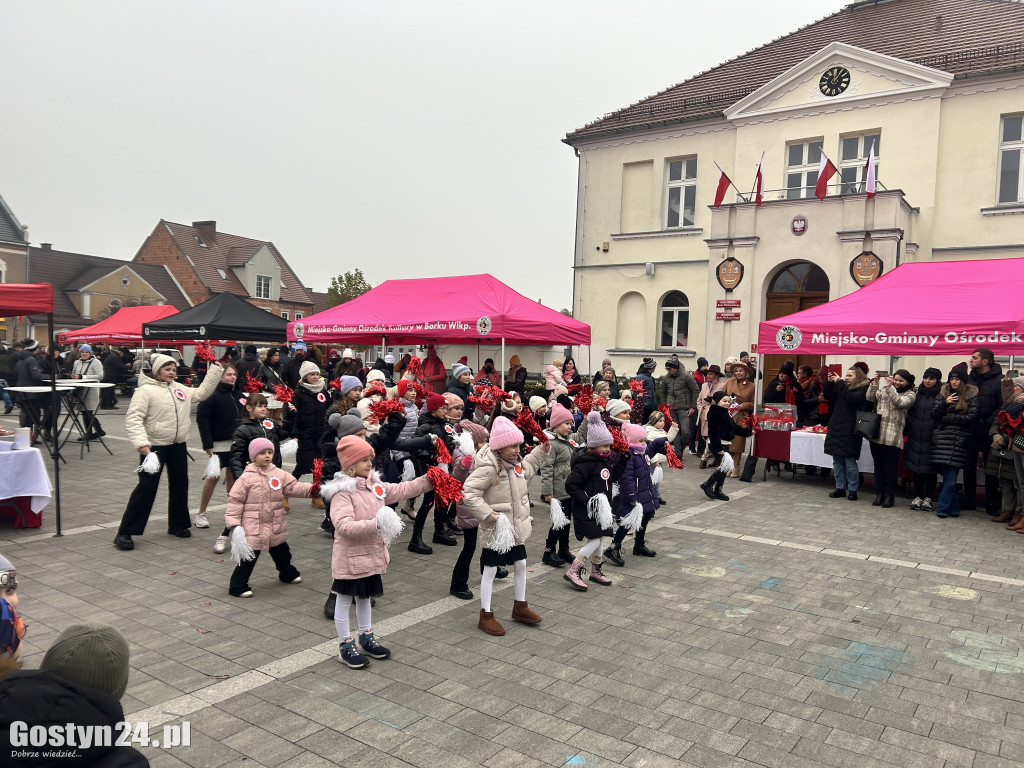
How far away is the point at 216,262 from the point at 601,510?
168ft

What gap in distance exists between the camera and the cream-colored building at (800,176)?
1688cm

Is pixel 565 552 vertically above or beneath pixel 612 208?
beneath

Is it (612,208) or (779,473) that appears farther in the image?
(612,208)

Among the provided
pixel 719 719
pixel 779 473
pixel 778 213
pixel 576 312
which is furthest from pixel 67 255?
pixel 719 719

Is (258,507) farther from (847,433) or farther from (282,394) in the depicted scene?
(847,433)

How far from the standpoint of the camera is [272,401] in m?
8.76

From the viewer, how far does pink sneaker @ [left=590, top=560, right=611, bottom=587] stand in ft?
20.4

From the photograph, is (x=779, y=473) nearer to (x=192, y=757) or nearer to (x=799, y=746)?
(x=799, y=746)

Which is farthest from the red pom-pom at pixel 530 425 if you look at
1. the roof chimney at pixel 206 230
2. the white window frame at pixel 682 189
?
the roof chimney at pixel 206 230

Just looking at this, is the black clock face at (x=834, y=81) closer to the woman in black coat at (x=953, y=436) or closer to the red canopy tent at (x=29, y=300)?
the woman in black coat at (x=953, y=436)

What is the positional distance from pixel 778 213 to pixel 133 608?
1711cm

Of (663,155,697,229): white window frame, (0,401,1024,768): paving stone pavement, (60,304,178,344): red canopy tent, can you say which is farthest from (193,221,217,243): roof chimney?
(0,401,1024,768): paving stone pavement

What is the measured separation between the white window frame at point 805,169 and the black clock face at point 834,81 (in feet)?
4.13

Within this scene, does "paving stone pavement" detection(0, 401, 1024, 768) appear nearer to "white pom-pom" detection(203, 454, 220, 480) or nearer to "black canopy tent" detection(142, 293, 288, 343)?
"white pom-pom" detection(203, 454, 220, 480)
